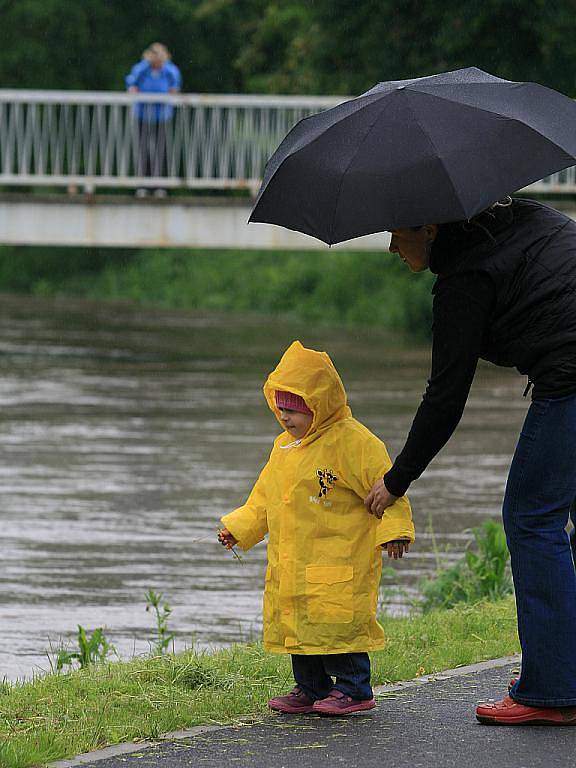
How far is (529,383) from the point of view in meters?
5.21

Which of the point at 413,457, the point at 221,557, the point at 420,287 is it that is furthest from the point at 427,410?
the point at 420,287

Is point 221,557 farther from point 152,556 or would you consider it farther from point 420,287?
point 420,287

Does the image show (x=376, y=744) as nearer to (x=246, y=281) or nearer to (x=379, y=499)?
(x=379, y=499)

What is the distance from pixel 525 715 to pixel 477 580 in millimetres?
3736

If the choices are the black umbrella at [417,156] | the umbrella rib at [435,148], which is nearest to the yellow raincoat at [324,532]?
the black umbrella at [417,156]

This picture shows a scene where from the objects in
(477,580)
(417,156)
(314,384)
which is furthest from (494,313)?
(477,580)

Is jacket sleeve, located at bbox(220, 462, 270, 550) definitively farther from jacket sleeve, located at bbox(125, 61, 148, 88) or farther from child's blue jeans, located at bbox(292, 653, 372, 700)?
jacket sleeve, located at bbox(125, 61, 148, 88)

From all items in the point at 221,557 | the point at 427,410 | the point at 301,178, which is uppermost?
the point at 301,178

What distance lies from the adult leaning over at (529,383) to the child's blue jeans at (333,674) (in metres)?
0.38

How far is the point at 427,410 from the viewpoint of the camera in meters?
5.15

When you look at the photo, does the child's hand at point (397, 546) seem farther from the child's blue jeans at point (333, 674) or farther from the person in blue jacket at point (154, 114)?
the person in blue jacket at point (154, 114)

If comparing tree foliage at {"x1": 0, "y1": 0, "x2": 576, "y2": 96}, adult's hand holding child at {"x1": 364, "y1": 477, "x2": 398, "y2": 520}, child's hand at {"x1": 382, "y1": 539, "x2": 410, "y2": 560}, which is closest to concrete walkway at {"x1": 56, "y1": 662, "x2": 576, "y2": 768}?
child's hand at {"x1": 382, "y1": 539, "x2": 410, "y2": 560}

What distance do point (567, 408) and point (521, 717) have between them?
3.16ft

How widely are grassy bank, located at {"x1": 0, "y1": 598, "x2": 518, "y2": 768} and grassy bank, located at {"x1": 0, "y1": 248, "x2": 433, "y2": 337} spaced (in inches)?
1072
